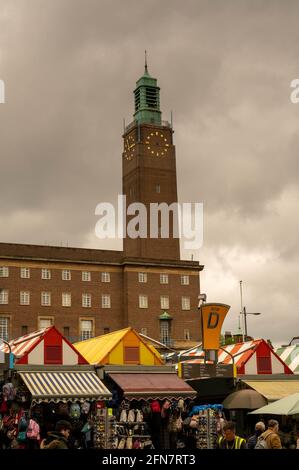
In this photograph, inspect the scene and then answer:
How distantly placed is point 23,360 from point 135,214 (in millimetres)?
69967

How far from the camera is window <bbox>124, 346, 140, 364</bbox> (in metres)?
27.0

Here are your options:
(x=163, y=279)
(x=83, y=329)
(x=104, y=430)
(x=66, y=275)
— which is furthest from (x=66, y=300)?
(x=104, y=430)

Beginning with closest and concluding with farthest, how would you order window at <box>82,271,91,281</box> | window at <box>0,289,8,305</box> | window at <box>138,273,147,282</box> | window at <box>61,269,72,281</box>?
1. window at <box>0,289,8,305</box>
2. window at <box>61,269,72,281</box>
3. window at <box>82,271,91,281</box>
4. window at <box>138,273,147,282</box>

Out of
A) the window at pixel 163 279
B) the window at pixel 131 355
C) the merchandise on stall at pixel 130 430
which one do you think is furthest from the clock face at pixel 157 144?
the merchandise on stall at pixel 130 430

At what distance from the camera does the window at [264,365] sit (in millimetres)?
28984

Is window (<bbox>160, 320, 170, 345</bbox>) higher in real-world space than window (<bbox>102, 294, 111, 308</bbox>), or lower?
lower

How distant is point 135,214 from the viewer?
94.6 metres

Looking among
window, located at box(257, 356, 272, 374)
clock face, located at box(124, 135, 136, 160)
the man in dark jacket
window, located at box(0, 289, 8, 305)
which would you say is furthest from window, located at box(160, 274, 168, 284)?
the man in dark jacket

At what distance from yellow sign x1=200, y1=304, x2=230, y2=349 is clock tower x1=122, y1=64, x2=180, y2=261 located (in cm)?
5921

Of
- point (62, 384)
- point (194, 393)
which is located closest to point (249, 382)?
point (194, 393)

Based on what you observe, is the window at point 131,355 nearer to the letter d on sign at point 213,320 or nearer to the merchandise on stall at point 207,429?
the letter d on sign at point 213,320

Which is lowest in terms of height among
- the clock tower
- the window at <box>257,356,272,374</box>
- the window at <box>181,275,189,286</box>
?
the window at <box>257,356,272,374</box>

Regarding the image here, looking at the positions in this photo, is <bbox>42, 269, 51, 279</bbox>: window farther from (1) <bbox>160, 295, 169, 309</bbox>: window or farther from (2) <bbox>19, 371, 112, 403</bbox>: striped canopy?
(2) <bbox>19, 371, 112, 403</bbox>: striped canopy
